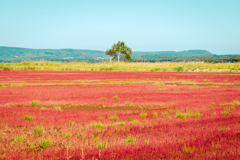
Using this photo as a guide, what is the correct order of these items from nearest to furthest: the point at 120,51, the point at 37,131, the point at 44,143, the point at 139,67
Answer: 1. the point at 44,143
2. the point at 37,131
3. the point at 139,67
4. the point at 120,51

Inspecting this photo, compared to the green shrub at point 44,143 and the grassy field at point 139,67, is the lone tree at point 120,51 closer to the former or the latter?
the grassy field at point 139,67

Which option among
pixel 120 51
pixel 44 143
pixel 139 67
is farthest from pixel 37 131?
pixel 120 51

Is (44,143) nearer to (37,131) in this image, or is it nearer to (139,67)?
(37,131)

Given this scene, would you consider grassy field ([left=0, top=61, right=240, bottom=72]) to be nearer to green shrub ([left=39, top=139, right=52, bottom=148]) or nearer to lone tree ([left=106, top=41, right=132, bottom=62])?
lone tree ([left=106, top=41, right=132, bottom=62])

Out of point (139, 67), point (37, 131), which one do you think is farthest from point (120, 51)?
point (37, 131)

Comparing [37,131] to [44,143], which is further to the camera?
[37,131]

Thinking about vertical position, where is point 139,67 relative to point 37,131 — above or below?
below

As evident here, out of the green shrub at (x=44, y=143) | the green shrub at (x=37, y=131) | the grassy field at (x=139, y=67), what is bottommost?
the grassy field at (x=139, y=67)

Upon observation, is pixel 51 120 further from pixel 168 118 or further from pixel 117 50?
pixel 117 50

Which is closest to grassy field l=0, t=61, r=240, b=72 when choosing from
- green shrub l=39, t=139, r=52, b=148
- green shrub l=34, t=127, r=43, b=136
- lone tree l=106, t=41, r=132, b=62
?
lone tree l=106, t=41, r=132, b=62

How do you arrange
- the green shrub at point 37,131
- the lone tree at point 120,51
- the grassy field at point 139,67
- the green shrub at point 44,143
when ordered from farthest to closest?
1. the lone tree at point 120,51
2. the grassy field at point 139,67
3. the green shrub at point 37,131
4. the green shrub at point 44,143

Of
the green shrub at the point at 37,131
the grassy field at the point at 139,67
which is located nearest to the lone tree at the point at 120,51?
the grassy field at the point at 139,67

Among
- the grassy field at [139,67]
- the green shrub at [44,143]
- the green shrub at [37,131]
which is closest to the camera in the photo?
the green shrub at [44,143]

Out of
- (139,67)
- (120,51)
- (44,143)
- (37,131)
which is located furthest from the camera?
(120,51)
